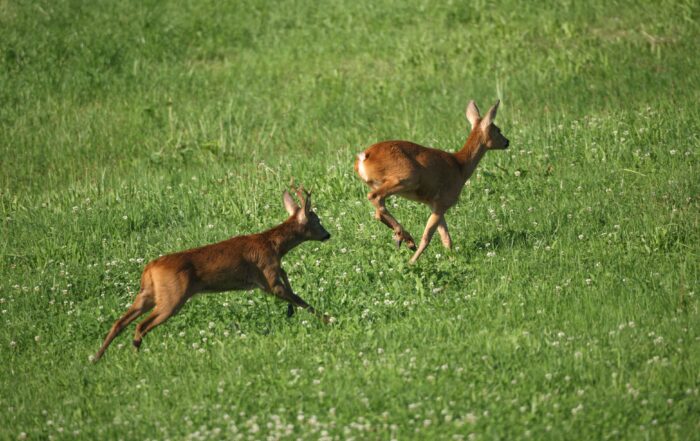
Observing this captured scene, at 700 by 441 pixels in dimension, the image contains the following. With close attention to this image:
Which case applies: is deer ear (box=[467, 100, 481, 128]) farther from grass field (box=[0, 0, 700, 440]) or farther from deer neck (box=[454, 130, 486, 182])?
grass field (box=[0, 0, 700, 440])

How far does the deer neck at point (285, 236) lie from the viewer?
9609 millimetres

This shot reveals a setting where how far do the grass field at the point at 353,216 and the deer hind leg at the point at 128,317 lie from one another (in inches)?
4.9

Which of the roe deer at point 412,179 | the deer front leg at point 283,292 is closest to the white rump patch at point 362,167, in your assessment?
the roe deer at point 412,179

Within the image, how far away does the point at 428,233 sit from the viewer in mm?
10586

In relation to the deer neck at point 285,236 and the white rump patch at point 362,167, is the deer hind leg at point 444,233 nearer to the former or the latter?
the white rump patch at point 362,167

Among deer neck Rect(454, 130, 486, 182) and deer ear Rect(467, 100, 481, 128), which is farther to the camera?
deer ear Rect(467, 100, 481, 128)

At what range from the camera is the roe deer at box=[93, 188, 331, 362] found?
8758mm

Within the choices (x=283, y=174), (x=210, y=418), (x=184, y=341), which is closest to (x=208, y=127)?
(x=283, y=174)

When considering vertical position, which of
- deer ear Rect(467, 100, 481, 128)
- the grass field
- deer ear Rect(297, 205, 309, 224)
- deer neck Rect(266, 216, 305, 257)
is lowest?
the grass field

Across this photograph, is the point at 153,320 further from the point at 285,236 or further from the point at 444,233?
the point at 444,233

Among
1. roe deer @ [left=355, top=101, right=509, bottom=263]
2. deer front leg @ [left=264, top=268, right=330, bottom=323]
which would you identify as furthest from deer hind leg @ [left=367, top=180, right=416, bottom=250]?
deer front leg @ [left=264, top=268, right=330, bottom=323]

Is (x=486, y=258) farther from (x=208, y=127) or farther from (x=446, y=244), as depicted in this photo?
(x=208, y=127)

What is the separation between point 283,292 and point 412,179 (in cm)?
186

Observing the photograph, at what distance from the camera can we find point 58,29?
19156 millimetres
